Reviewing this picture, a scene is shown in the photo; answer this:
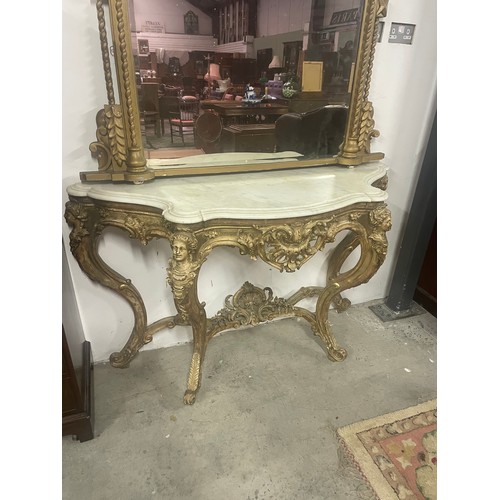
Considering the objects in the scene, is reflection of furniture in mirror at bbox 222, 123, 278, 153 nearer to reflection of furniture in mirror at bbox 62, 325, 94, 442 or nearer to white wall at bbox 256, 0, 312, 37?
white wall at bbox 256, 0, 312, 37

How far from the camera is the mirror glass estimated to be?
4.44ft

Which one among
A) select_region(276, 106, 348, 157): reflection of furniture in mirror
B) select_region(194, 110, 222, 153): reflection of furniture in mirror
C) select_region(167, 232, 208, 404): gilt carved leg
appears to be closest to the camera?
select_region(167, 232, 208, 404): gilt carved leg

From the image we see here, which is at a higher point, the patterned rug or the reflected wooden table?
the reflected wooden table

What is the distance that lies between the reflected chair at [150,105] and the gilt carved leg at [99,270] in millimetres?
407

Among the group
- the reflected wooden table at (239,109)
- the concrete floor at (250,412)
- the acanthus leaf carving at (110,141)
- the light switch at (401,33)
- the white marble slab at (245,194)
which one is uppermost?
the light switch at (401,33)

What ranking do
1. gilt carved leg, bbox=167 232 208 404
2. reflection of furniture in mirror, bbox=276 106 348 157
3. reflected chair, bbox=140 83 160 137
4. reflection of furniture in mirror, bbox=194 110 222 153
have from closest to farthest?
gilt carved leg, bbox=167 232 208 404 < reflected chair, bbox=140 83 160 137 < reflection of furniture in mirror, bbox=194 110 222 153 < reflection of furniture in mirror, bbox=276 106 348 157

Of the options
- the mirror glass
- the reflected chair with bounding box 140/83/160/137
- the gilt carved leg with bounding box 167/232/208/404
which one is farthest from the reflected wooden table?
the gilt carved leg with bounding box 167/232/208/404

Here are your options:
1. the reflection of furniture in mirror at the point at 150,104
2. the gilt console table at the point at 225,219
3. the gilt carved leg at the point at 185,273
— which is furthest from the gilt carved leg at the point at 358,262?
the reflection of furniture in mirror at the point at 150,104

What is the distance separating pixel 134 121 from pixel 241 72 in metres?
0.45

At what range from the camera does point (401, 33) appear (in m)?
1.74

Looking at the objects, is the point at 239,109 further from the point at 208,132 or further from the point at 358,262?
the point at 358,262

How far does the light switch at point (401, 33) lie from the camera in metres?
1.73

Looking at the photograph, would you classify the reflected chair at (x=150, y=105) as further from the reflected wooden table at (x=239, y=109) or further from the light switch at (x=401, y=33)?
the light switch at (x=401, y=33)

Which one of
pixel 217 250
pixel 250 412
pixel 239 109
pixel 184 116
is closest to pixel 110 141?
pixel 184 116
